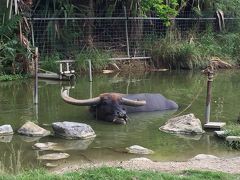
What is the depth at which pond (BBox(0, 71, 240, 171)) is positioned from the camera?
343 inches

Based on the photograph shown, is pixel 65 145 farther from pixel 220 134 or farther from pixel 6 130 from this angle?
pixel 220 134

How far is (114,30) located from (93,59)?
8.34 ft

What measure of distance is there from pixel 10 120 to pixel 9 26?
21.6ft

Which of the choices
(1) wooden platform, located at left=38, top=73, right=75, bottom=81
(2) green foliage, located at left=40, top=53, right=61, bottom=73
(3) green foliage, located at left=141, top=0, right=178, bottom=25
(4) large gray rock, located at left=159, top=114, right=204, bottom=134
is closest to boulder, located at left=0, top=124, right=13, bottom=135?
(4) large gray rock, located at left=159, top=114, right=204, bottom=134

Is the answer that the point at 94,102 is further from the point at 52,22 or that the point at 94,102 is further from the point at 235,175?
the point at 52,22

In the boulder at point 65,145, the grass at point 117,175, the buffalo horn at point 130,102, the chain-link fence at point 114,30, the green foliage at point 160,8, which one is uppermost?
the green foliage at point 160,8

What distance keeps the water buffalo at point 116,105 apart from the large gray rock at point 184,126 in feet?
3.24

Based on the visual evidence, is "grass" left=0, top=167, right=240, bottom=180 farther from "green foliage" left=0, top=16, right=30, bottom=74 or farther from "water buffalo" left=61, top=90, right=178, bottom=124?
"green foliage" left=0, top=16, right=30, bottom=74

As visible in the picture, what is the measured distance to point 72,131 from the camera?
31.5 feet

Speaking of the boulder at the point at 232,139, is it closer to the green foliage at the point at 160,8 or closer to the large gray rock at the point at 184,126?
the large gray rock at the point at 184,126

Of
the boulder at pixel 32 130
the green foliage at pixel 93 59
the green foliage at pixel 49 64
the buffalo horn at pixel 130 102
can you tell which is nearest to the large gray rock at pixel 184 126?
the buffalo horn at pixel 130 102

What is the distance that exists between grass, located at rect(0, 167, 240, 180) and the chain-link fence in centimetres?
1287

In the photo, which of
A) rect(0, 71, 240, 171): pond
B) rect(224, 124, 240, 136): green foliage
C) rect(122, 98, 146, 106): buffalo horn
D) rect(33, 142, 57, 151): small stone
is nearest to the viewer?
rect(0, 71, 240, 171): pond

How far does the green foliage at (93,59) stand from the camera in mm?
18766
